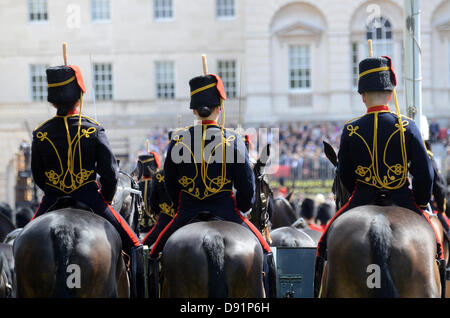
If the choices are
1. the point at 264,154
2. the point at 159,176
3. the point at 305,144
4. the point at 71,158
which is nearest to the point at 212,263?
the point at 71,158

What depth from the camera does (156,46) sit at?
41.1 meters

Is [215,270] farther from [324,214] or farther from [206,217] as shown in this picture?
[324,214]

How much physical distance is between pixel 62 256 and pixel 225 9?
3561cm

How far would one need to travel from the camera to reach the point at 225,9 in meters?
41.1

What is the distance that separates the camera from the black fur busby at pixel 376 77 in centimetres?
720

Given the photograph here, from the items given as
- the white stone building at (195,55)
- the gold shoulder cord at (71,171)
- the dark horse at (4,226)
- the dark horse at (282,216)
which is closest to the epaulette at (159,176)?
the dark horse at (4,226)

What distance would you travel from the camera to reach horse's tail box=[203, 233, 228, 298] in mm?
6387

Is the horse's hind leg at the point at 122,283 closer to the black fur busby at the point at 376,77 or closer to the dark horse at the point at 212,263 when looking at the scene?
the dark horse at the point at 212,263

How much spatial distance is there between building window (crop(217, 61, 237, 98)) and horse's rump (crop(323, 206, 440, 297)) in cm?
3402

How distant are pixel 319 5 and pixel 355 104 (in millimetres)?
4447

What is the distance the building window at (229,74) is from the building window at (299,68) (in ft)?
8.95

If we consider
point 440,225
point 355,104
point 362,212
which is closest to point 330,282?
point 362,212

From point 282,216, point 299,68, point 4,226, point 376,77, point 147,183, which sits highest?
point 299,68

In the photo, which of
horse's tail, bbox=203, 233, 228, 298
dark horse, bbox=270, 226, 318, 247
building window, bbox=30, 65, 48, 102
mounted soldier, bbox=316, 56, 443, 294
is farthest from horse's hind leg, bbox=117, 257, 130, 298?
building window, bbox=30, 65, 48, 102
